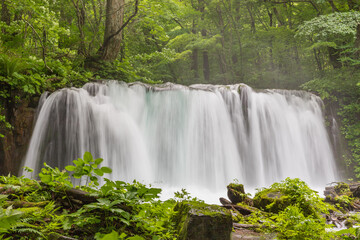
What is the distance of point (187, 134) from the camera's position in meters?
9.23

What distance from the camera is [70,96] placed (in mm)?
7297

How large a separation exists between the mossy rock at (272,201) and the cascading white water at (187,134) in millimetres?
4303

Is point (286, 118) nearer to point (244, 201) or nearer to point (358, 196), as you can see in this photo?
point (358, 196)

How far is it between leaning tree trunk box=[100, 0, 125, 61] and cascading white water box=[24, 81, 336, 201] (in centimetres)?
261

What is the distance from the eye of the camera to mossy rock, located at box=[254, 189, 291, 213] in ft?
11.2

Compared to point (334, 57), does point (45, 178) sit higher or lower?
lower

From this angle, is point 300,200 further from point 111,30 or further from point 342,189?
point 111,30

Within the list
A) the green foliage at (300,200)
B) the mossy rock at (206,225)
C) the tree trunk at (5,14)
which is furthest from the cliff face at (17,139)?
the green foliage at (300,200)

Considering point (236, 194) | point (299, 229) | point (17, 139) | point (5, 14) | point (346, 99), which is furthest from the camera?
point (346, 99)

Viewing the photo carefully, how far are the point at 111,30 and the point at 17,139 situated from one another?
6.20 meters

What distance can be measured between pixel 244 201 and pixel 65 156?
510cm

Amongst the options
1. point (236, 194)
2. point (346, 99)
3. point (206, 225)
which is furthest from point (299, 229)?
point (346, 99)

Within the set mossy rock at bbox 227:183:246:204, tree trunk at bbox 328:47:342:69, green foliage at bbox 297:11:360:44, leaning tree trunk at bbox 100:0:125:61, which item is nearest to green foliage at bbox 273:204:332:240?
mossy rock at bbox 227:183:246:204

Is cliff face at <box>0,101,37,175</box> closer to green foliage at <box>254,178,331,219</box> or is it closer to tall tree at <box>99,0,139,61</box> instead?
tall tree at <box>99,0,139,61</box>
